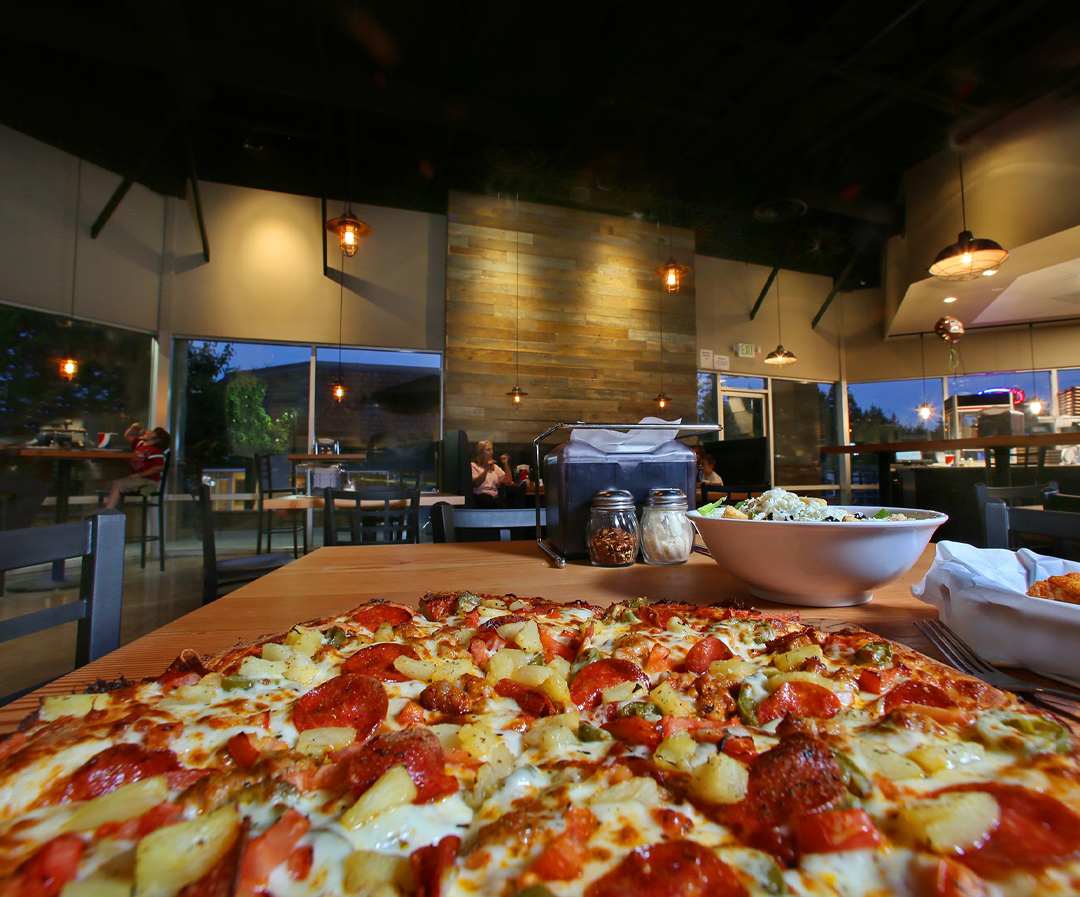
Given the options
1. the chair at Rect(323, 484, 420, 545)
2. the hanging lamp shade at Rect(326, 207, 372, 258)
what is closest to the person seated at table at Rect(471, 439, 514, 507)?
the chair at Rect(323, 484, 420, 545)

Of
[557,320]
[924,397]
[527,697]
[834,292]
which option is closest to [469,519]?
[527,697]

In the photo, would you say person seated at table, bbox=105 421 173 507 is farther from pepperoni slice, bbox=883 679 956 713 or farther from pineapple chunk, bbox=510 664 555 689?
pepperoni slice, bbox=883 679 956 713

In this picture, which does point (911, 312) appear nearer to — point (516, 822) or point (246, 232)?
point (246, 232)

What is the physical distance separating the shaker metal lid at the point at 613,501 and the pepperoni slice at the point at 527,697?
1.99 ft

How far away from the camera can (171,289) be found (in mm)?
5938

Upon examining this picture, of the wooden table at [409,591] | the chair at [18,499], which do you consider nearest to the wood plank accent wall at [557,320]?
the chair at [18,499]

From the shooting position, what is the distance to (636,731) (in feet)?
1.42

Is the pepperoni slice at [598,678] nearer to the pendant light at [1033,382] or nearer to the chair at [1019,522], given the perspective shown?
the chair at [1019,522]

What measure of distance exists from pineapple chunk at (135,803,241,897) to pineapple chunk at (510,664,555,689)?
26cm

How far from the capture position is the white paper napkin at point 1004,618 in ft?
1.69

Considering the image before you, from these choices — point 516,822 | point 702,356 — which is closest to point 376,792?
point 516,822

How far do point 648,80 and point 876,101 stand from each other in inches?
95.1

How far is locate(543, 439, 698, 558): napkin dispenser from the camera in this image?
119cm

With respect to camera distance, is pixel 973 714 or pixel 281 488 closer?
pixel 973 714
